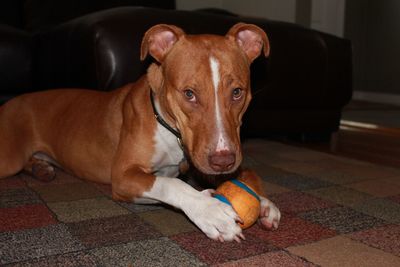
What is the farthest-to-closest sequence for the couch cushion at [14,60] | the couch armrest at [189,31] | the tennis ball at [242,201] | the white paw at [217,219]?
the couch cushion at [14,60]
the couch armrest at [189,31]
the tennis ball at [242,201]
the white paw at [217,219]

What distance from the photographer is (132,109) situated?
279cm

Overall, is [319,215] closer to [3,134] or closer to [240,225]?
[240,225]

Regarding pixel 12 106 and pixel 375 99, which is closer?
pixel 12 106

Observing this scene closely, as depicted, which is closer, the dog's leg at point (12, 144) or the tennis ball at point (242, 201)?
the tennis ball at point (242, 201)

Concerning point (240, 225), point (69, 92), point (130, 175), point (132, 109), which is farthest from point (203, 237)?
point (69, 92)

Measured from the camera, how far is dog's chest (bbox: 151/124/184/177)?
2.64 metres

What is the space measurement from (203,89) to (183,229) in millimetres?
656

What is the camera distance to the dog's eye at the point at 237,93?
2.37 meters

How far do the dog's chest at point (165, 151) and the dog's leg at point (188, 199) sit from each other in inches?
5.9

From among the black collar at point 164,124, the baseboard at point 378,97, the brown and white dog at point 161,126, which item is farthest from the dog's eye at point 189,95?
the baseboard at point 378,97

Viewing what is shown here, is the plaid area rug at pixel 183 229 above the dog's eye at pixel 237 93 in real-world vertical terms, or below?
below

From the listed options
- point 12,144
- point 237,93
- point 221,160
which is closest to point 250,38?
point 237,93

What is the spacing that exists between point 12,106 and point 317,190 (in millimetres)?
2155

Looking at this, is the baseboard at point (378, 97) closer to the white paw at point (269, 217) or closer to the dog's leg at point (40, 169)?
the dog's leg at point (40, 169)
